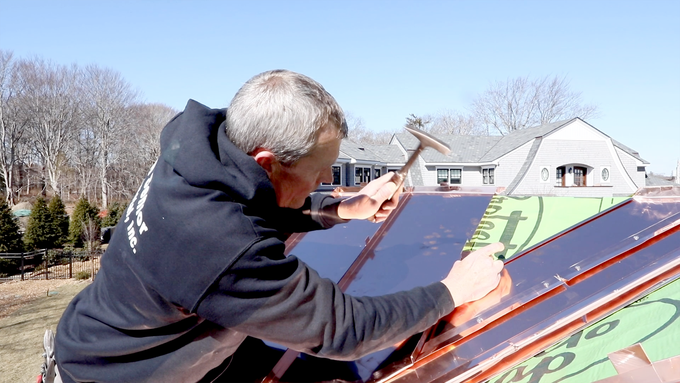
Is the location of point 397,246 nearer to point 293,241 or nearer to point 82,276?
point 293,241

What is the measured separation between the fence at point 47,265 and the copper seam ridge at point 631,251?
647 inches

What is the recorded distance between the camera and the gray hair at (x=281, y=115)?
3.70 ft

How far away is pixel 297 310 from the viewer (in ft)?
3.49

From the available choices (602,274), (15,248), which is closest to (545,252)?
(602,274)

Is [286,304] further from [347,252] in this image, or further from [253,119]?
[347,252]

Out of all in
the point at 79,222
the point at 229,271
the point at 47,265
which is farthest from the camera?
the point at 79,222

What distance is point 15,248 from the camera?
1705cm

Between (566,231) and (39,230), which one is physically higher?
(566,231)

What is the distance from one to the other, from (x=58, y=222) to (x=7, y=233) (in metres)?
3.35

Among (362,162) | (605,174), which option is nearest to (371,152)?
(362,162)

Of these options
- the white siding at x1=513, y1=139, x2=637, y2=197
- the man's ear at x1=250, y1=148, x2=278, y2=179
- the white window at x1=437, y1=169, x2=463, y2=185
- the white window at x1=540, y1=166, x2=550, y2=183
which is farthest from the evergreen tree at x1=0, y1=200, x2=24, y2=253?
the white window at x1=540, y1=166, x2=550, y2=183

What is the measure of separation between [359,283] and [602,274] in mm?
882

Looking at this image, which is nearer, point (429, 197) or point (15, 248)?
point (429, 197)

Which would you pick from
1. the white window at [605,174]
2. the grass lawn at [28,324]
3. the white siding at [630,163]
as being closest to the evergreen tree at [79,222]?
the grass lawn at [28,324]
